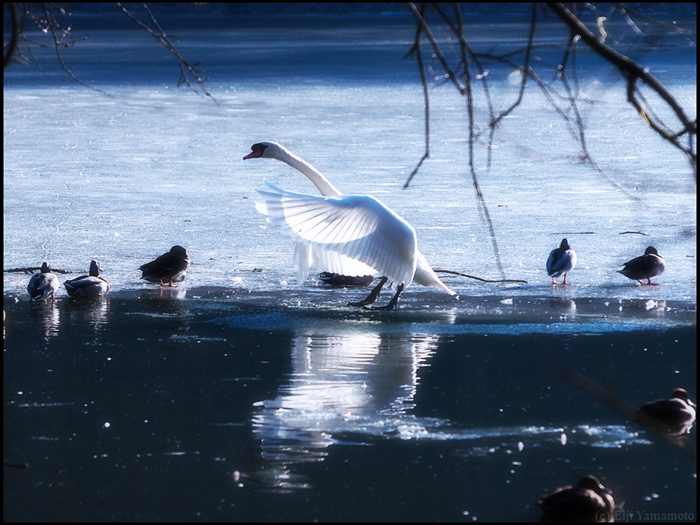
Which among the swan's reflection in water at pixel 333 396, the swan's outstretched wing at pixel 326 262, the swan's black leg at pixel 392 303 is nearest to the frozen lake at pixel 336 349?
the swan's reflection in water at pixel 333 396

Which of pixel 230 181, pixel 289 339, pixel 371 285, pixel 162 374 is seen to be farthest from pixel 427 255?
pixel 230 181

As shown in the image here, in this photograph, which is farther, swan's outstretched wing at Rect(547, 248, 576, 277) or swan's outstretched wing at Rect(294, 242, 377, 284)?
swan's outstretched wing at Rect(547, 248, 576, 277)

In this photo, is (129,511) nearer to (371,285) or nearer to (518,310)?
(518,310)

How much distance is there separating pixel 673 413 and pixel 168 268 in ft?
14.1

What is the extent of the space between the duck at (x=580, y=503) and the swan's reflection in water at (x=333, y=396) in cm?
94

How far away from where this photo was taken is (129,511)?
140 inches

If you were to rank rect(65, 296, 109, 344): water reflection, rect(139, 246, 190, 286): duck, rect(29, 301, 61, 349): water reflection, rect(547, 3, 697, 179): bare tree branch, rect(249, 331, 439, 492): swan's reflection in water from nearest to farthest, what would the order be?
1. rect(547, 3, 697, 179): bare tree branch
2. rect(249, 331, 439, 492): swan's reflection in water
3. rect(29, 301, 61, 349): water reflection
4. rect(65, 296, 109, 344): water reflection
5. rect(139, 246, 190, 286): duck

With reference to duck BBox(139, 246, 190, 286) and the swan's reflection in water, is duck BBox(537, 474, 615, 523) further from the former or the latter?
duck BBox(139, 246, 190, 286)

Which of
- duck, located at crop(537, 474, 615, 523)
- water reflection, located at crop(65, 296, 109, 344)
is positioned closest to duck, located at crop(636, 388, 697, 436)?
duck, located at crop(537, 474, 615, 523)

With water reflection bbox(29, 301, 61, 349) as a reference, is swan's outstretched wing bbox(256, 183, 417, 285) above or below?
above

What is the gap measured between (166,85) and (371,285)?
67.1 ft

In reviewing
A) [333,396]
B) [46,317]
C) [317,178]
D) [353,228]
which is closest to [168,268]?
[46,317]

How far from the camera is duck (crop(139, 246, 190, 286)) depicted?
24.8ft

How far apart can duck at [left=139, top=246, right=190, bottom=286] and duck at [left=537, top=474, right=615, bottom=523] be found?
4.58 m
